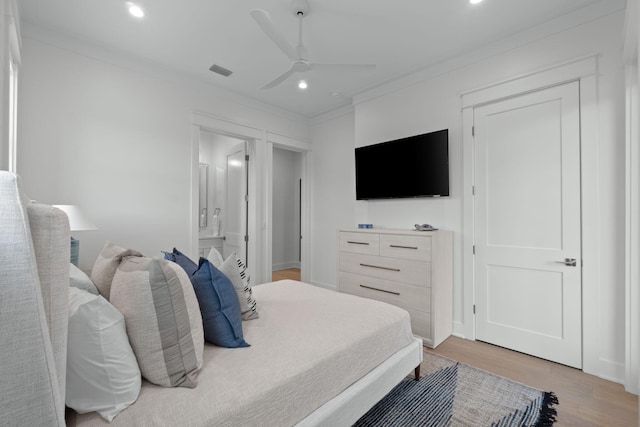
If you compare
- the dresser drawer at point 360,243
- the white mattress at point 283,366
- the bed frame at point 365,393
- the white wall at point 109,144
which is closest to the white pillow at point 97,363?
the white mattress at point 283,366

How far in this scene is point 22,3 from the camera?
2168 millimetres

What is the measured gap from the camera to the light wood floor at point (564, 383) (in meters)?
1.74

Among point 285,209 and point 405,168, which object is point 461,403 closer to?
Result: point 405,168

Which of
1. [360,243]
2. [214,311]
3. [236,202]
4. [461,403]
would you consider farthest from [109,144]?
[461,403]

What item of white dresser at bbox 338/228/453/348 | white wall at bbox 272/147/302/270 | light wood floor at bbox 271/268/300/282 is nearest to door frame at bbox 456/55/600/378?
white dresser at bbox 338/228/453/348

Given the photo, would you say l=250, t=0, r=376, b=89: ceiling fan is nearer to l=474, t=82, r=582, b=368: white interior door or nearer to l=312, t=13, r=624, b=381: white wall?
l=312, t=13, r=624, b=381: white wall

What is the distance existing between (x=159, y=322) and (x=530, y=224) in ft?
9.20

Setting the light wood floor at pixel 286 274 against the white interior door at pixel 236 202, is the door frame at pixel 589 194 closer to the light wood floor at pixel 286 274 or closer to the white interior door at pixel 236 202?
the white interior door at pixel 236 202

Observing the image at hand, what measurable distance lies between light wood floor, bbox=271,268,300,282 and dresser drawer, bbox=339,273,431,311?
7.62ft

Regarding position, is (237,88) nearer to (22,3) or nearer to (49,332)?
(22,3)

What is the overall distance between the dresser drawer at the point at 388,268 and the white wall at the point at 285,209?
10.7 feet

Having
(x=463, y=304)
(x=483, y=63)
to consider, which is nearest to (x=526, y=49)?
(x=483, y=63)

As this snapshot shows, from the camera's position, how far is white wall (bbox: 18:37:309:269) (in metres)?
2.43

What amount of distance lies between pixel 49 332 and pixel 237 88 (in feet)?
11.3
